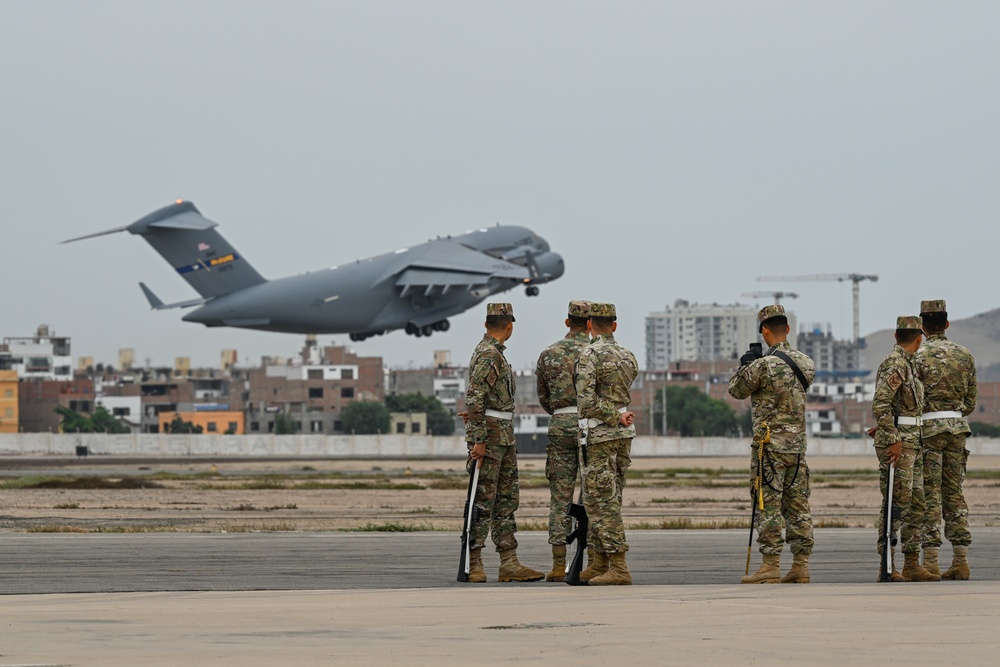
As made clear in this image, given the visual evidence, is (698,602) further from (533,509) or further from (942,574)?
(533,509)

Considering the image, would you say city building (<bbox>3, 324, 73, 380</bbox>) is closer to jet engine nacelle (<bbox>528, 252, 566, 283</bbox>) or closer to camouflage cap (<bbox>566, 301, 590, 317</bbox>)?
jet engine nacelle (<bbox>528, 252, 566, 283</bbox>)

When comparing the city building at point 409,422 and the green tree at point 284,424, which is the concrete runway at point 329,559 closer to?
the green tree at point 284,424

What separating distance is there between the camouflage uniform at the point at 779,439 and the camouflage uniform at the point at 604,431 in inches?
36.8

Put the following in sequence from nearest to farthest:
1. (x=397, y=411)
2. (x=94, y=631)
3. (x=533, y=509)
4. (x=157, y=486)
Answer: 1. (x=94, y=631)
2. (x=533, y=509)
3. (x=157, y=486)
4. (x=397, y=411)

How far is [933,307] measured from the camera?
46.8 ft

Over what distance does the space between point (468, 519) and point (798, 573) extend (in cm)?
276

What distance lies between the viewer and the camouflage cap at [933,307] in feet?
46.7

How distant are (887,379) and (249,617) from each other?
6.56m

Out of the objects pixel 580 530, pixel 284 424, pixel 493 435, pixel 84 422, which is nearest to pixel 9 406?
pixel 84 422

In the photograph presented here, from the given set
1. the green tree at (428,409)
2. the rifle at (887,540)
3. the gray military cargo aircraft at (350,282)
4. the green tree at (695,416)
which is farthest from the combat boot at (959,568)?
the green tree at (695,416)

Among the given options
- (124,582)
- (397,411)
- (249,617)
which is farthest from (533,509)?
(397,411)

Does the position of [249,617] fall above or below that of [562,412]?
below

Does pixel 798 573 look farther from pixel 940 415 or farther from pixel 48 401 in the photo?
pixel 48 401

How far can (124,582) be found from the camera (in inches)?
472
